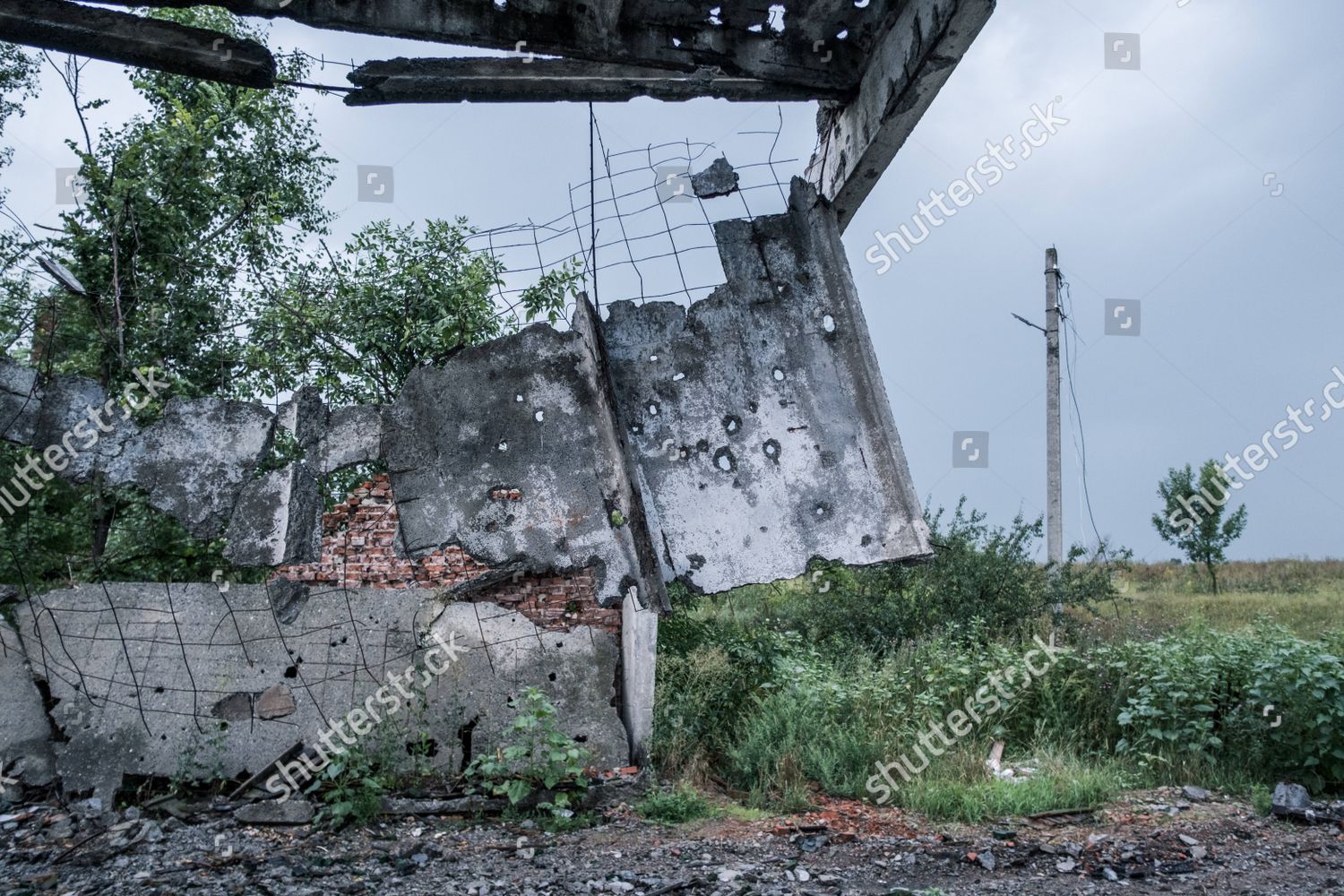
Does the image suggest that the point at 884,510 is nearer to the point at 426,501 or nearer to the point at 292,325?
the point at 426,501

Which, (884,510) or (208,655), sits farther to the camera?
(208,655)

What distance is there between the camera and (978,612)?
1023cm

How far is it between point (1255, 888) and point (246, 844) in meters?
5.30

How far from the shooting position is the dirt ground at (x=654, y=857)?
4395mm

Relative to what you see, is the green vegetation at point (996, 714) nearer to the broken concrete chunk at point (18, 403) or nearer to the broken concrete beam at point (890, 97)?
the broken concrete beam at point (890, 97)

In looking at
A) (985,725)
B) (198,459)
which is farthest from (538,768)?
(985,725)

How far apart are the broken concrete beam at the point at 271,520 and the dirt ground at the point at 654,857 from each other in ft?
4.84

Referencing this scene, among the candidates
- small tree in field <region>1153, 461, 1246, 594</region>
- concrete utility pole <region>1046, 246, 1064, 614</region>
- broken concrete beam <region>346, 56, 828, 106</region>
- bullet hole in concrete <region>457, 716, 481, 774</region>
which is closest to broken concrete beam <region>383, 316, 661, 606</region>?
bullet hole in concrete <region>457, 716, 481, 774</region>

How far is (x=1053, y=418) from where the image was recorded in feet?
42.9

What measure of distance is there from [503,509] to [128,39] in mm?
2797

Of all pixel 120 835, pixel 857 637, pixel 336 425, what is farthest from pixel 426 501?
pixel 857 637

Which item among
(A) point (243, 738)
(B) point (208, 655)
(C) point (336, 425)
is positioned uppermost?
(C) point (336, 425)

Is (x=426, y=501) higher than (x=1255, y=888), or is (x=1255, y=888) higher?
(x=426, y=501)

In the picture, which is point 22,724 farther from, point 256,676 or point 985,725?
point 985,725
